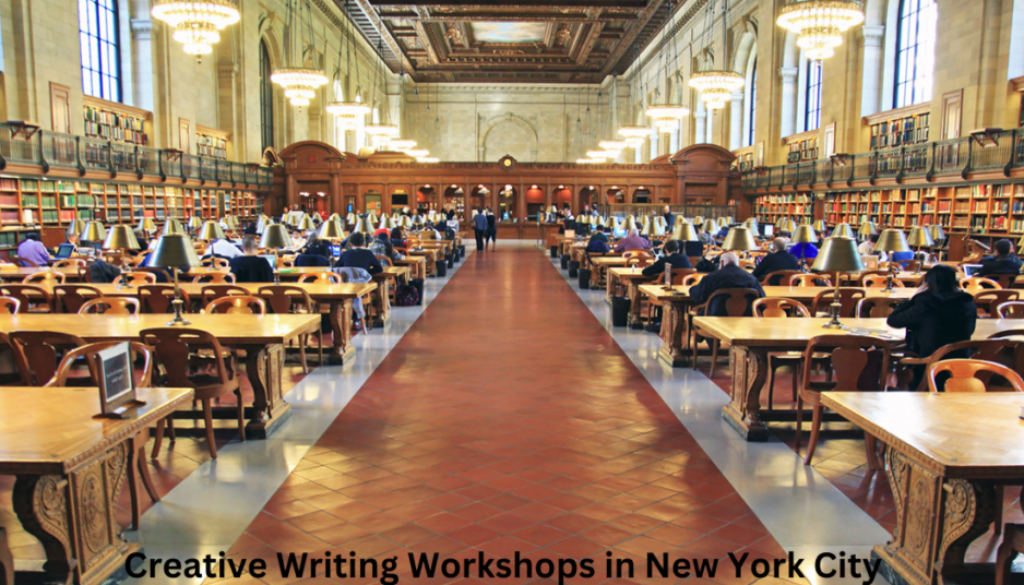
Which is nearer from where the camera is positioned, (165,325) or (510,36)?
(165,325)

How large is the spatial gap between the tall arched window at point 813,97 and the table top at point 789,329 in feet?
53.2

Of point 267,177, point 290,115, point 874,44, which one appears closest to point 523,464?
point 874,44

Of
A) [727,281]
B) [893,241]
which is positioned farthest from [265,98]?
[893,241]

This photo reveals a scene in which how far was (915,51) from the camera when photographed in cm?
1622

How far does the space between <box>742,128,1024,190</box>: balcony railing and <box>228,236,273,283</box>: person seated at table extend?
11502 mm

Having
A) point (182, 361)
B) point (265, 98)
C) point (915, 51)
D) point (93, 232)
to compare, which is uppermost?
point (265, 98)

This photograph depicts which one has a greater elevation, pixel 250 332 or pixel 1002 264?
pixel 1002 264

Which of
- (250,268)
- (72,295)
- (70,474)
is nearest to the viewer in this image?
(70,474)

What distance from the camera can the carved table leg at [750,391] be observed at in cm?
460

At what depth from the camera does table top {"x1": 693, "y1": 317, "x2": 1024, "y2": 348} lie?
4453mm

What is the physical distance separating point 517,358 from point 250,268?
2924 millimetres

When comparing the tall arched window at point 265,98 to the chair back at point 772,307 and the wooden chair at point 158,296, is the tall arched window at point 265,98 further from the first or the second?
the chair back at point 772,307

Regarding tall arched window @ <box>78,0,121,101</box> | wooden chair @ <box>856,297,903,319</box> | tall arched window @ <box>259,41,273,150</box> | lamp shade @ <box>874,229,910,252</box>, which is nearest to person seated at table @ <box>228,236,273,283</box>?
wooden chair @ <box>856,297,903,319</box>

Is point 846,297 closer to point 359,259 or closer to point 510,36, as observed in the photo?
point 359,259
